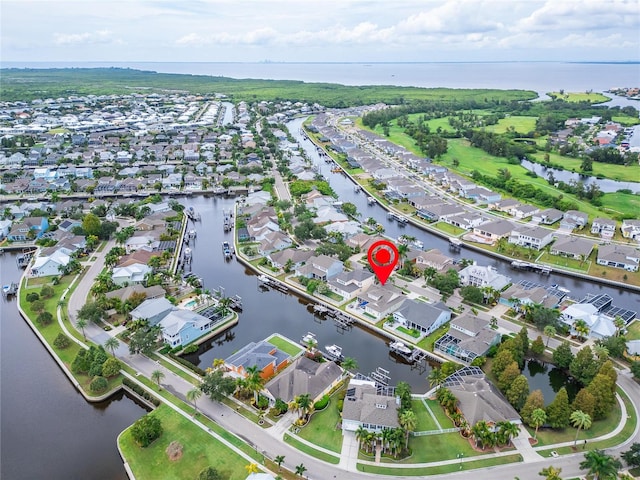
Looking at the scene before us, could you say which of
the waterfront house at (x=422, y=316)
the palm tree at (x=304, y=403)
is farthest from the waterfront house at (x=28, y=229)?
the waterfront house at (x=422, y=316)

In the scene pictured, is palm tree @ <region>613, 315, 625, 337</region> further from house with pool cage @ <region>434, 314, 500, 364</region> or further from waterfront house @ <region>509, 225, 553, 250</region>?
waterfront house @ <region>509, 225, 553, 250</region>

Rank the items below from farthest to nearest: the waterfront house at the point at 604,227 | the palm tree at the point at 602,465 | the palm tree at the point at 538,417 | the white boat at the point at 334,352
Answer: the waterfront house at the point at 604,227
the white boat at the point at 334,352
the palm tree at the point at 538,417
the palm tree at the point at 602,465

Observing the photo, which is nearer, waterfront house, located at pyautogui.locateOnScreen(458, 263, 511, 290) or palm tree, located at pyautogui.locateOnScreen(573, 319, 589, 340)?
palm tree, located at pyautogui.locateOnScreen(573, 319, 589, 340)

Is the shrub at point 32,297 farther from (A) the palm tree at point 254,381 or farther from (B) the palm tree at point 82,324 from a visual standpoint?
(A) the palm tree at point 254,381

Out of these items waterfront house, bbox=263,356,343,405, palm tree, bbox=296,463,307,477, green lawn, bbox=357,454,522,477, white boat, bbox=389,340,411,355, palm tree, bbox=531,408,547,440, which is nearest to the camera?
palm tree, bbox=296,463,307,477

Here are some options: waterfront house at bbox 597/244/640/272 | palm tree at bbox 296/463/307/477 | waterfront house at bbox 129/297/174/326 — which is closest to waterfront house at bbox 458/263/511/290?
waterfront house at bbox 597/244/640/272

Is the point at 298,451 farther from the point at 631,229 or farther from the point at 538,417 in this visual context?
the point at 631,229
